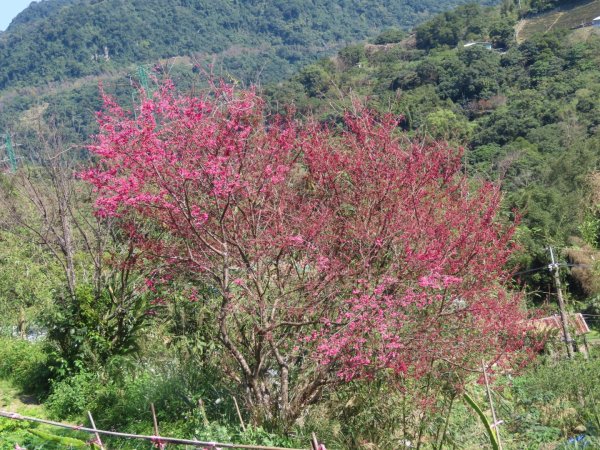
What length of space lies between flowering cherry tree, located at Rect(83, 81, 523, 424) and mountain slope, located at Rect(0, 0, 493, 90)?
339ft

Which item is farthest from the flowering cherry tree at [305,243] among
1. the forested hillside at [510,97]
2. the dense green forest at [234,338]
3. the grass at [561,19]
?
the grass at [561,19]

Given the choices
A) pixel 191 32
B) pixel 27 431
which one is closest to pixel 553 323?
pixel 27 431

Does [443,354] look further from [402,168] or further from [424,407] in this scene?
[402,168]

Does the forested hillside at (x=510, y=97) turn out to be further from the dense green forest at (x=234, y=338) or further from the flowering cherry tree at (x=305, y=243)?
the flowering cherry tree at (x=305, y=243)

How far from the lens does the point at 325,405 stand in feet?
17.8

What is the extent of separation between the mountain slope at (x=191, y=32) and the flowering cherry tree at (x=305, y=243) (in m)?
103

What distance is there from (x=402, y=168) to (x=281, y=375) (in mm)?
Result: 2045

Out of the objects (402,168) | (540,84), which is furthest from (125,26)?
(402,168)

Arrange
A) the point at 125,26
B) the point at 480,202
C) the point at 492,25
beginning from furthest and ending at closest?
the point at 125,26 → the point at 492,25 → the point at 480,202

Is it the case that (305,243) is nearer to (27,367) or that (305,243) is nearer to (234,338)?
(234,338)

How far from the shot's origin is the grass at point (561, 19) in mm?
57344

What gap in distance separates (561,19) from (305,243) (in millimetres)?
63099

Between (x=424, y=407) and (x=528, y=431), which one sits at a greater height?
(x=424, y=407)

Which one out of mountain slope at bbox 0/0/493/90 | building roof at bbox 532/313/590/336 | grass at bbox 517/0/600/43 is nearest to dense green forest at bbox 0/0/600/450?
building roof at bbox 532/313/590/336
